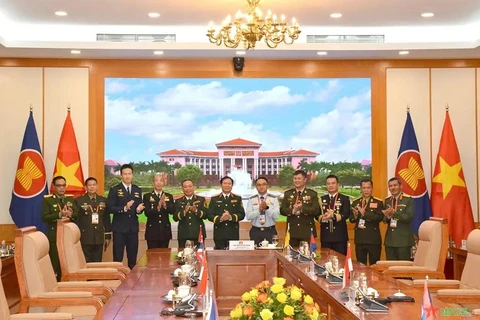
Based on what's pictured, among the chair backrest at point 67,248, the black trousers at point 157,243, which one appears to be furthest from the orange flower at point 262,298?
the black trousers at point 157,243

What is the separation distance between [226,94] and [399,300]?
20.4 feet

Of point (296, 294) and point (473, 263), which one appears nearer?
point (296, 294)

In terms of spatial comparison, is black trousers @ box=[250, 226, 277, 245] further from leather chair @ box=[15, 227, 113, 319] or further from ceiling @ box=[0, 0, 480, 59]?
leather chair @ box=[15, 227, 113, 319]

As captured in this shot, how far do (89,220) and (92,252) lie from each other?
1.49 feet

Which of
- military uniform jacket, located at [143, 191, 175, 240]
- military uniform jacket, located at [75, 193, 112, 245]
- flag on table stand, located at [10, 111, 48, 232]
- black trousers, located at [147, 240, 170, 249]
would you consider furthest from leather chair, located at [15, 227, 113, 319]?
flag on table stand, located at [10, 111, 48, 232]

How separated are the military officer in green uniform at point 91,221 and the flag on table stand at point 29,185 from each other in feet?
2.91

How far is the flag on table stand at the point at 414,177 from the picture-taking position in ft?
31.8

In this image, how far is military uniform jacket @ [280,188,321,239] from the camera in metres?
8.77

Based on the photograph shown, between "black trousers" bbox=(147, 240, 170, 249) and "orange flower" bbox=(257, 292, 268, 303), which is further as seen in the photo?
"black trousers" bbox=(147, 240, 170, 249)

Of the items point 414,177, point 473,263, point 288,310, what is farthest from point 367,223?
point 288,310

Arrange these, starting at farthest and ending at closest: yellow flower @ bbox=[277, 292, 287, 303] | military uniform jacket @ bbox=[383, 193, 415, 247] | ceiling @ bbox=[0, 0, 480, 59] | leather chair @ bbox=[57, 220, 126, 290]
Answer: military uniform jacket @ bbox=[383, 193, 415, 247]
ceiling @ bbox=[0, 0, 480, 59]
leather chair @ bbox=[57, 220, 126, 290]
yellow flower @ bbox=[277, 292, 287, 303]

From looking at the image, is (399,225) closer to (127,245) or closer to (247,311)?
(127,245)

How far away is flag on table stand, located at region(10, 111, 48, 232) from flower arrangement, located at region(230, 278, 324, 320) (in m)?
7.10

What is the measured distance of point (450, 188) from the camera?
964cm
